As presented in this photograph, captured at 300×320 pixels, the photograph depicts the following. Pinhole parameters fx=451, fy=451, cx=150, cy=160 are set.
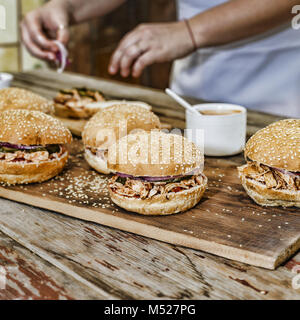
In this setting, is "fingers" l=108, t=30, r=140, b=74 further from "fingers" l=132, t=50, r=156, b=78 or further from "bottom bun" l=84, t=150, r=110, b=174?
"bottom bun" l=84, t=150, r=110, b=174

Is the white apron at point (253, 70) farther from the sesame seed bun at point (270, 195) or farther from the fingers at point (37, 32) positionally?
the sesame seed bun at point (270, 195)

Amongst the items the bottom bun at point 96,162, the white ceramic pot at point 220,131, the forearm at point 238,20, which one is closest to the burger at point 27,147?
the bottom bun at point 96,162

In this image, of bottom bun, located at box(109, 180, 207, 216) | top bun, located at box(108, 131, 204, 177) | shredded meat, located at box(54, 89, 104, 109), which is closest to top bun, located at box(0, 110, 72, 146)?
top bun, located at box(108, 131, 204, 177)

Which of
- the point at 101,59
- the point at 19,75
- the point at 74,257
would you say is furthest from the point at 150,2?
the point at 74,257

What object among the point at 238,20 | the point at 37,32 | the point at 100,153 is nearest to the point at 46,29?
the point at 37,32

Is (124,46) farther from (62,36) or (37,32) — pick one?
(37,32)
